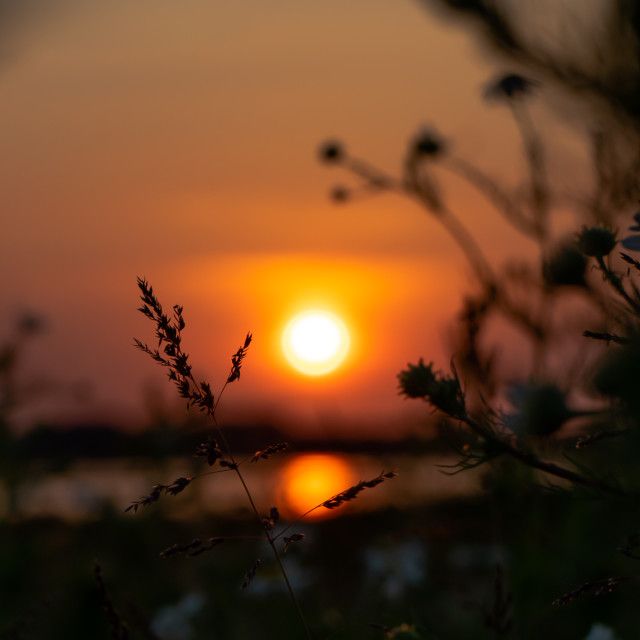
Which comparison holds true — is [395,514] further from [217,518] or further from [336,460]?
[217,518]

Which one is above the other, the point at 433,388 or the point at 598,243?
the point at 598,243

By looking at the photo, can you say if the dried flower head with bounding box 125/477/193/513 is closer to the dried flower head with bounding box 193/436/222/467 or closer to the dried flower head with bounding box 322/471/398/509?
the dried flower head with bounding box 193/436/222/467

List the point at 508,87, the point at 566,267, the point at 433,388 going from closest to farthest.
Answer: the point at 433,388
the point at 566,267
the point at 508,87

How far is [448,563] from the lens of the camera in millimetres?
6148

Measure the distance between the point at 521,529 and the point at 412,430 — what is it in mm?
1350

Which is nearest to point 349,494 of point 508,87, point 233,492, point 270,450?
point 270,450

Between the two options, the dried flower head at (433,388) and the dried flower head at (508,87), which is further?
the dried flower head at (508,87)

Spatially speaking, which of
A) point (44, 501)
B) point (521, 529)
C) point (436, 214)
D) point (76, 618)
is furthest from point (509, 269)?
point (44, 501)

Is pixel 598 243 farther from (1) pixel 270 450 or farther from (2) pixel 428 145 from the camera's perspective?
(2) pixel 428 145

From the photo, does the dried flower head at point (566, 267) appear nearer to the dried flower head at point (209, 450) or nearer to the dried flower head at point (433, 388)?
the dried flower head at point (433, 388)

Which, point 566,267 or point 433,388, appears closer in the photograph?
point 433,388

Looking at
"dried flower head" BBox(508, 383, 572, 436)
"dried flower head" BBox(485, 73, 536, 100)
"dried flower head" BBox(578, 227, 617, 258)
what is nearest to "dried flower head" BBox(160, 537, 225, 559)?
"dried flower head" BBox(508, 383, 572, 436)

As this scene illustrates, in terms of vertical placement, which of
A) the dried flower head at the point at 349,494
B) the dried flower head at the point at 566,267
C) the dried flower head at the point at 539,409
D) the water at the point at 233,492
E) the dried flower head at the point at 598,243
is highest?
the water at the point at 233,492

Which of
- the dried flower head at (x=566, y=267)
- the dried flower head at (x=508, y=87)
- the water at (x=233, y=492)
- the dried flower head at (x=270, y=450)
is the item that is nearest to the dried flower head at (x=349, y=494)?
the dried flower head at (x=270, y=450)
